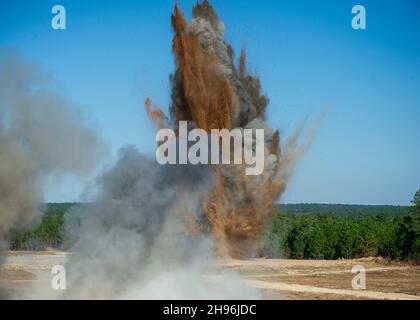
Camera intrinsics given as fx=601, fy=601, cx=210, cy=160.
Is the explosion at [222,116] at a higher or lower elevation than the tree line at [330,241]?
higher

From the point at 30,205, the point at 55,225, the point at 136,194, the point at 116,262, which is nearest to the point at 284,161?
the point at 136,194

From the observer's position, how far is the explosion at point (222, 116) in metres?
25.7

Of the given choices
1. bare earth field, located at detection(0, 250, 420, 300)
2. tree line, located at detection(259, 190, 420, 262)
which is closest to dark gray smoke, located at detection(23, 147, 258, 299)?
bare earth field, located at detection(0, 250, 420, 300)

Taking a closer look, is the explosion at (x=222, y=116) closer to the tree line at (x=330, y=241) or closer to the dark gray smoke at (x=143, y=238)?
the dark gray smoke at (x=143, y=238)

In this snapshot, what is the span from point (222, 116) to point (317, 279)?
30670 millimetres

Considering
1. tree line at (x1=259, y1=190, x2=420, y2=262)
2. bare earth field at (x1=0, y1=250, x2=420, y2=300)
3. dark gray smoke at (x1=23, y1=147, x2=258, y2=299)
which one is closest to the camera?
dark gray smoke at (x1=23, y1=147, x2=258, y2=299)

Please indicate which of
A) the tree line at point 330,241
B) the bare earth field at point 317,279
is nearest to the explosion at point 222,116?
the bare earth field at point 317,279

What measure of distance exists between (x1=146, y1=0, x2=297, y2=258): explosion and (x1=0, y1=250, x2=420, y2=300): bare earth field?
9.99ft

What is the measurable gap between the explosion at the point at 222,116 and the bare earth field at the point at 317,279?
9.99 feet

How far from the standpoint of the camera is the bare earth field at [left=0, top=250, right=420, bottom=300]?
121 feet

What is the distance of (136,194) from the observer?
26.2m

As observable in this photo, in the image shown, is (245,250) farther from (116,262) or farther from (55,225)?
(55,225)

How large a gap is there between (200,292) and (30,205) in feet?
31.0

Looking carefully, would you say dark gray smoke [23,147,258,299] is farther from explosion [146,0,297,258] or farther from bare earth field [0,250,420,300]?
bare earth field [0,250,420,300]
